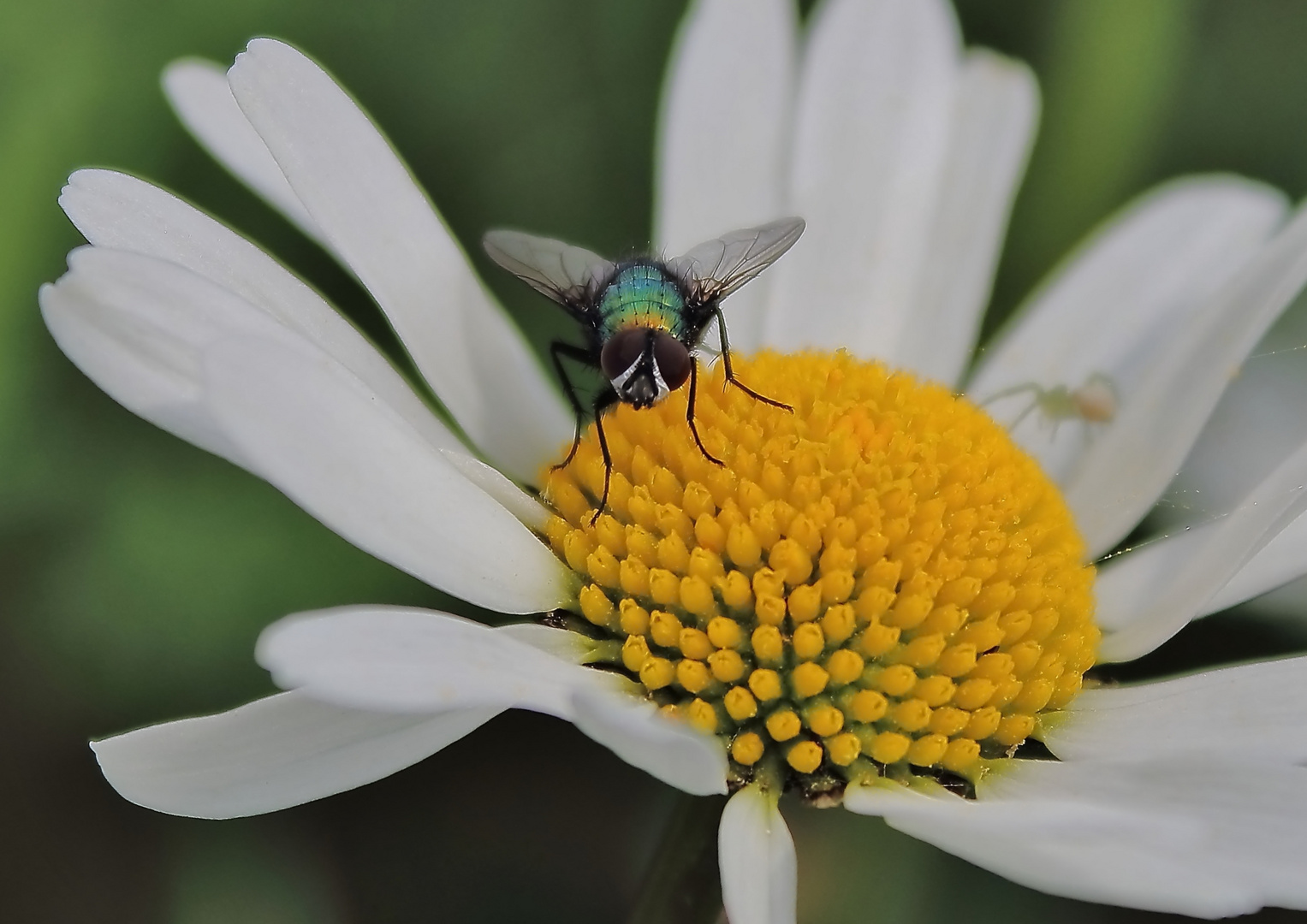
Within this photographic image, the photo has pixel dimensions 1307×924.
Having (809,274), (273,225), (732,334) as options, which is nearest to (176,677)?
(273,225)

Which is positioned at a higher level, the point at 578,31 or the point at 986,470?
the point at 578,31

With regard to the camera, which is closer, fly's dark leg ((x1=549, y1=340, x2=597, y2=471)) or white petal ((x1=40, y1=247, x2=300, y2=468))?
white petal ((x1=40, y1=247, x2=300, y2=468))

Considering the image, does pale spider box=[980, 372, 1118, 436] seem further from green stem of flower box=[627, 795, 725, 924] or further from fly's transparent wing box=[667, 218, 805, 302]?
green stem of flower box=[627, 795, 725, 924]

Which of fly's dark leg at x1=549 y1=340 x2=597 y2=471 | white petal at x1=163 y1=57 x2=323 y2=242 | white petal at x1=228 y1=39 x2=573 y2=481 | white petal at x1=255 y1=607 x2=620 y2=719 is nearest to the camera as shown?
white petal at x1=255 y1=607 x2=620 y2=719

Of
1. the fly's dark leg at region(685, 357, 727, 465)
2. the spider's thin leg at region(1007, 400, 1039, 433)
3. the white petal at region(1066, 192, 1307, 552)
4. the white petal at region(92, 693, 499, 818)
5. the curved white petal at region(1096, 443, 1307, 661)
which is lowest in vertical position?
the white petal at region(92, 693, 499, 818)

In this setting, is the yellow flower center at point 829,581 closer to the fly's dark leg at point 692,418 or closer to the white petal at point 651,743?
the fly's dark leg at point 692,418

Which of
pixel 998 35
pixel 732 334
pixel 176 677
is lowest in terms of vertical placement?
pixel 176 677

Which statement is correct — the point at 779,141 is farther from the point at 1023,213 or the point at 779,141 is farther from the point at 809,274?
the point at 1023,213

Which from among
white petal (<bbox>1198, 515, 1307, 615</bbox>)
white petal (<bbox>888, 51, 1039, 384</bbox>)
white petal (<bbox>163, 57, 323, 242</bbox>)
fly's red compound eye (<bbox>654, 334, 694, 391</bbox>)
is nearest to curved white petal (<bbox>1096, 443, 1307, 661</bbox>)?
white petal (<bbox>1198, 515, 1307, 615</bbox>)
